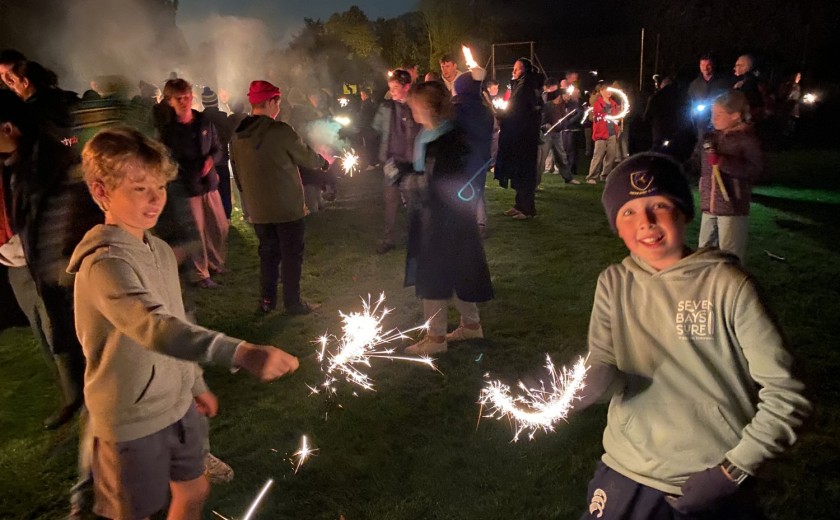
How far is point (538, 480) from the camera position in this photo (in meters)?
3.61

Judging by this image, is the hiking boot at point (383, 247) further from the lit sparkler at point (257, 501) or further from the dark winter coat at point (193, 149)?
the lit sparkler at point (257, 501)

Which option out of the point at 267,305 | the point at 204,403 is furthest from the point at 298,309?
the point at 204,403

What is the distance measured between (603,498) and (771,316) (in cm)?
84

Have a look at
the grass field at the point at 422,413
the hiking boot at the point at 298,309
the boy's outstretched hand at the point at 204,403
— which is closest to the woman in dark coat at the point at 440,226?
the grass field at the point at 422,413

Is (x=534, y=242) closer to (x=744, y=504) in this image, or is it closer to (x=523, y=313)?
(x=523, y=313)

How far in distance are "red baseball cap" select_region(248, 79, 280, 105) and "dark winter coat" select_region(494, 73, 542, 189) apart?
16.0 feet

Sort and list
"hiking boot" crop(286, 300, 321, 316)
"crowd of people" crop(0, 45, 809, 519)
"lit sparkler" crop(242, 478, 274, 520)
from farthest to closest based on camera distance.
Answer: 1. "hiking boot" crop(286, 300, 321, 316)
2. "lit sparkler" crop(242, 478, 274, 520)
3. "crowd of people" crop(0, 45, 809, 519)

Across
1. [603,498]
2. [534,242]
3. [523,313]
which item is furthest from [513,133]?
[603,498]

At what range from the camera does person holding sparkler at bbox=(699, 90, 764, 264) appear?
5.29 metres

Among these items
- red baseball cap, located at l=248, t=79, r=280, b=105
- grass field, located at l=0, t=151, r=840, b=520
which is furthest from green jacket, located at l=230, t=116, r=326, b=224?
grass field, located at l=0, t=151, r=840, b=520

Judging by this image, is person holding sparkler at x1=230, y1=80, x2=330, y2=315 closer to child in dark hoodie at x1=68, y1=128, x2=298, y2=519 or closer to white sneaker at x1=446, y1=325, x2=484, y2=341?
white sneaker at x1=446, y1=325, x2=484, y2=341

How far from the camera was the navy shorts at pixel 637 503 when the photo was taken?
1849 millimetres

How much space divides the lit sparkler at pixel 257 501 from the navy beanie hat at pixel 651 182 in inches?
105

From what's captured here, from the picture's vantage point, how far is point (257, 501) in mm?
3533
